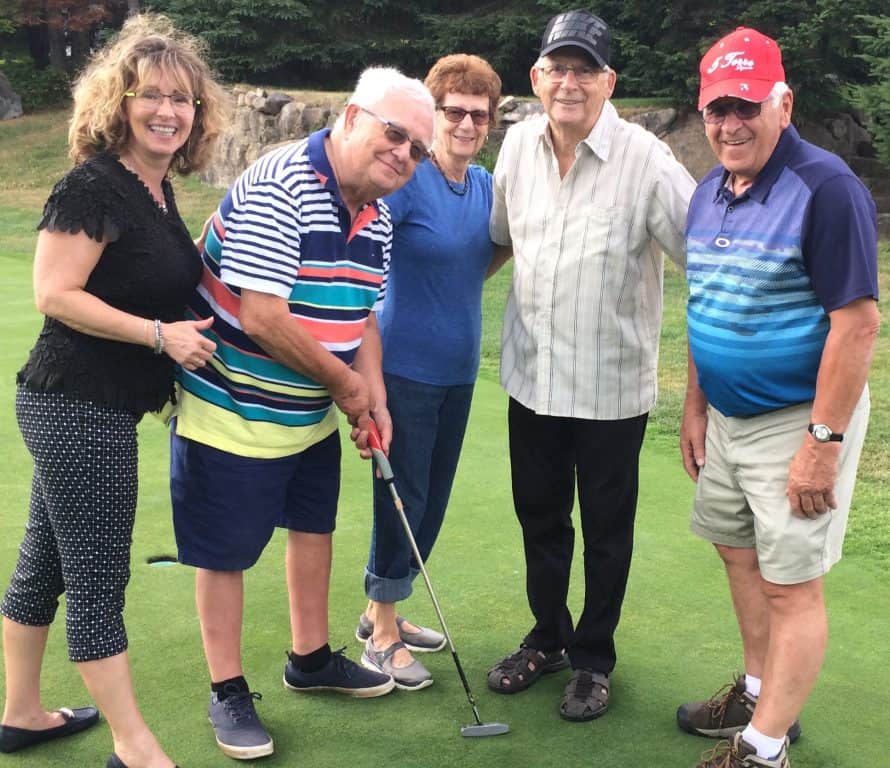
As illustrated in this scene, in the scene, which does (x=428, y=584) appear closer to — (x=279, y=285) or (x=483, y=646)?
(x=483, y=646)

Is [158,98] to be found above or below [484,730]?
above

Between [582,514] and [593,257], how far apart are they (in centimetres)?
72

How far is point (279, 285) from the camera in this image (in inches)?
96.4

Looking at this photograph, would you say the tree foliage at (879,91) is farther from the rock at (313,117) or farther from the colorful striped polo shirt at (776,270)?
the colorful striped polo shirt at (776,270)

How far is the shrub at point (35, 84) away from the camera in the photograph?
23.8 metres

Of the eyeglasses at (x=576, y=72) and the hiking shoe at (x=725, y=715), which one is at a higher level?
the eyeglasses at (x=576, y=72)

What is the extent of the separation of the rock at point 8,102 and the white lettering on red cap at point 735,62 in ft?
75.4

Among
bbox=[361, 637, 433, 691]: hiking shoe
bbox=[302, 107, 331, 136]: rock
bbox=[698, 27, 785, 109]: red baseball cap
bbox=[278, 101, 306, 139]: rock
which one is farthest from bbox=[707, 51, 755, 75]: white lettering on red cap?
bbox=[278, 101, 306, 139]: rock

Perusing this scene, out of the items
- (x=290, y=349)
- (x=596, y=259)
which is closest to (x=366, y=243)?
(x=290, y=349)

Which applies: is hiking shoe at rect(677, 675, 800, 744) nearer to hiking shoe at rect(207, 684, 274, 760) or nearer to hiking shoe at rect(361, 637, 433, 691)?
hiking shoe at rect(361, 637, 433, 691)

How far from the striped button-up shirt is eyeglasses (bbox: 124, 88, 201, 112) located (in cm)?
89

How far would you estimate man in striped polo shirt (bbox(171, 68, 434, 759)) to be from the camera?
2473 millimetres

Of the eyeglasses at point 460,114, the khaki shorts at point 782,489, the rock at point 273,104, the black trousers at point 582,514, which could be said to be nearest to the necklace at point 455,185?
the eyeglasses at point 460,114

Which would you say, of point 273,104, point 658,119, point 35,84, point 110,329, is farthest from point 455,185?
point 35,84
